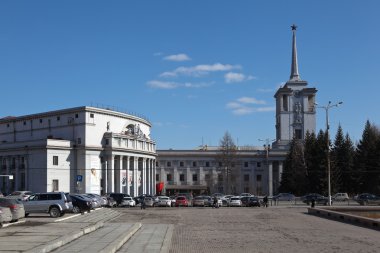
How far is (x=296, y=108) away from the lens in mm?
135250

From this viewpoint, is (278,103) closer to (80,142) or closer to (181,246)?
(80,142)

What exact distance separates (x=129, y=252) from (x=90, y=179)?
296ft

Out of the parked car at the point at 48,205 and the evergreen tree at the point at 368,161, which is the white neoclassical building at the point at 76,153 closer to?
the evergreen tree at the point at 368,161

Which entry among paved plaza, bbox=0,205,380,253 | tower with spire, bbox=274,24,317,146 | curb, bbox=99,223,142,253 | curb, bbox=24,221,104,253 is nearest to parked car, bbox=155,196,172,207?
paved plaza, bbox=0,205,380,253

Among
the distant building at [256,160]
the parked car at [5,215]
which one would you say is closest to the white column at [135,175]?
the distant building at [256,160]

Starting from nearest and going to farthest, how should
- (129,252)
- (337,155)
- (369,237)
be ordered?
(129,252), (369,237), (337,155)

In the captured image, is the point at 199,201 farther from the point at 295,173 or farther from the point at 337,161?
the point at 295,173

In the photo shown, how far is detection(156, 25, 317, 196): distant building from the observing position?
445ft

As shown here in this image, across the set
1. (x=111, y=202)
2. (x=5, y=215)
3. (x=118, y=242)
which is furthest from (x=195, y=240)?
(x=111, y=202)

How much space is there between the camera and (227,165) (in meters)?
122

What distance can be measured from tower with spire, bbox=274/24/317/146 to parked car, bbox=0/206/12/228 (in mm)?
111948

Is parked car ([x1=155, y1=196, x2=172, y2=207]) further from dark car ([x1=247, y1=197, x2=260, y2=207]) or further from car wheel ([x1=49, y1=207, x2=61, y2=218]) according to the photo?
car wheel ([x1=49, y1=207, x2=61, y2=218])

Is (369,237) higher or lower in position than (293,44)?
lower

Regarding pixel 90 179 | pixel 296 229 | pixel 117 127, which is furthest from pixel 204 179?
pixel 296 229
